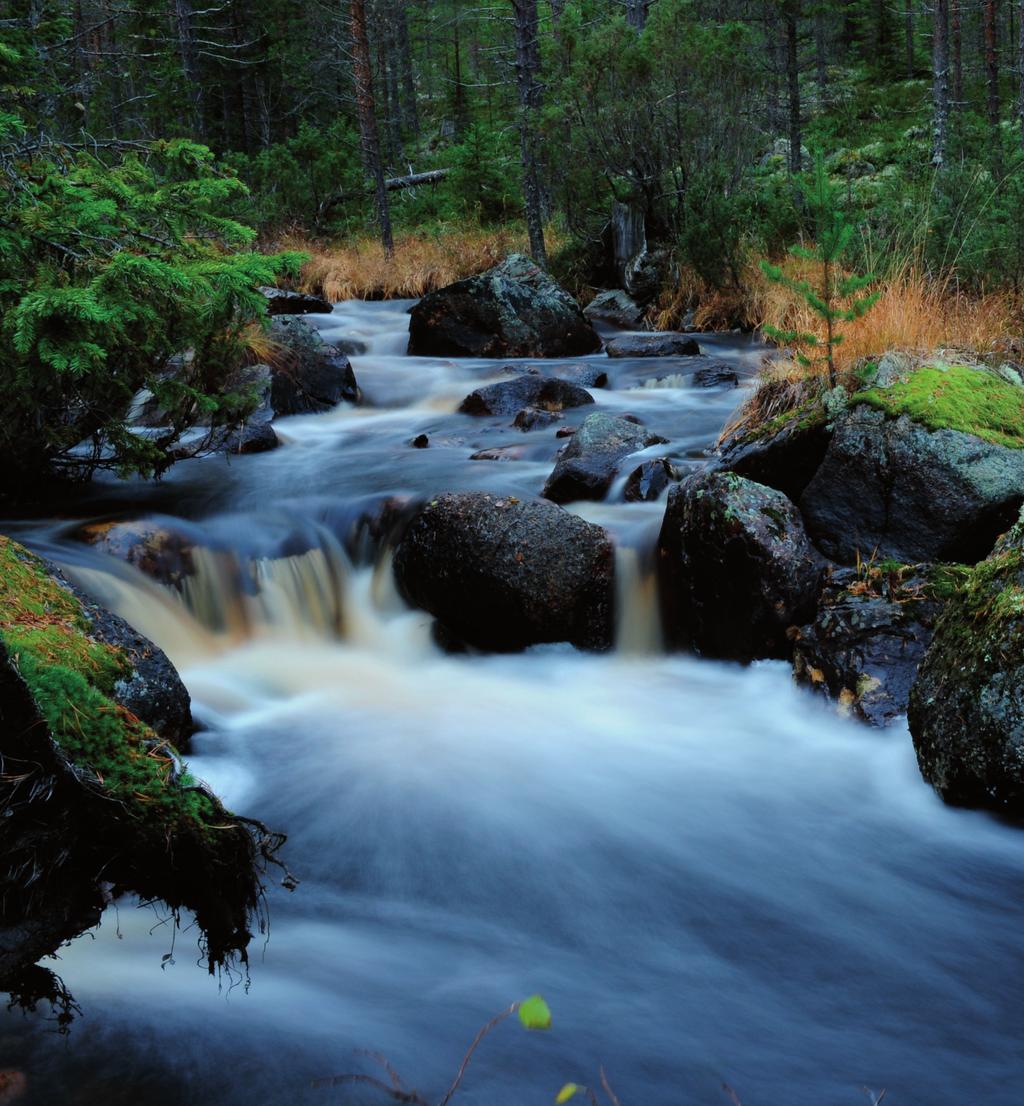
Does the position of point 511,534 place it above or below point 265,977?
above

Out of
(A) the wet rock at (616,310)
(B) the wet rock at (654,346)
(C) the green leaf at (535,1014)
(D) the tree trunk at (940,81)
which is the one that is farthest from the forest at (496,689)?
(D) the tree trunk at (940,81)

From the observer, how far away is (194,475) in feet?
27.8

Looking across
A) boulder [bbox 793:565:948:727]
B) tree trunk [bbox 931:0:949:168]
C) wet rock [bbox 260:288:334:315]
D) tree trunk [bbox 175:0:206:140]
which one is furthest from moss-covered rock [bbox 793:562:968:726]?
tree trunk [bbox 175:0:206:140]

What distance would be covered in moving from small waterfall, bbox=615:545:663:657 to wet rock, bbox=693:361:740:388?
5.25 meters

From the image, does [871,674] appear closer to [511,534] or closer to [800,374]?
[511,534]

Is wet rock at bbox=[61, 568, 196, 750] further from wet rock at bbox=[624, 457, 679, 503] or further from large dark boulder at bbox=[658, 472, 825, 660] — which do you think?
wet rock at bbox=[624, 457, 679, 503]

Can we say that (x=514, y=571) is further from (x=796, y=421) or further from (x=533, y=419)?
(x=533, y=419)

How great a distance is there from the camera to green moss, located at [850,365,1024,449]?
5621mm

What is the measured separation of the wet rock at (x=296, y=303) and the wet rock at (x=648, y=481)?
33.8 feet

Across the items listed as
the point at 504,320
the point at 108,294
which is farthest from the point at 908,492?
the point at 504,320

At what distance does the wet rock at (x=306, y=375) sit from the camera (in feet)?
36.1

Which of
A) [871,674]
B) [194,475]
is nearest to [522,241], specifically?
[194,475]

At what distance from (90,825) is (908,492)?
4.68m

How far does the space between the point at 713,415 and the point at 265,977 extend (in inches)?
301
